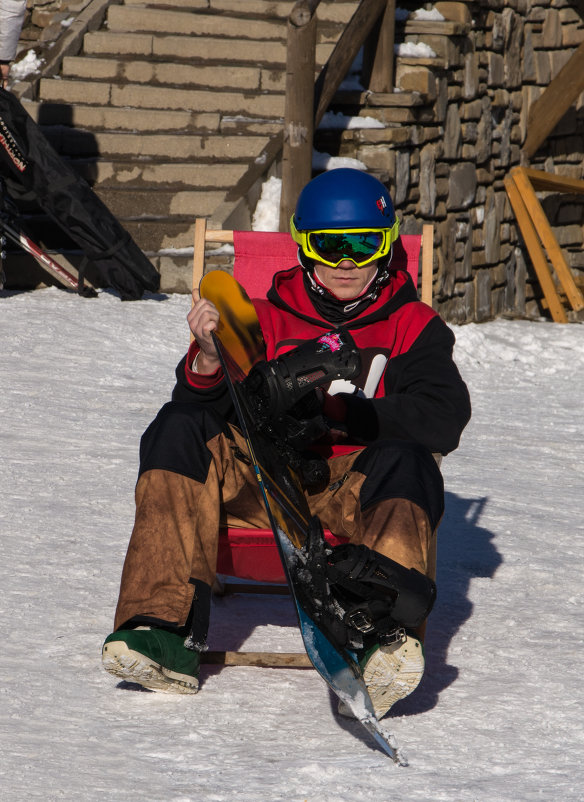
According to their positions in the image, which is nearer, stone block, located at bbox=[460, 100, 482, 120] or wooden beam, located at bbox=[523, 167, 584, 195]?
stone block, located at bbox=[460, 100, 482, 120]

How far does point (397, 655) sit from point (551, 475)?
10.8 feet

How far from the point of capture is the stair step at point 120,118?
9.25m

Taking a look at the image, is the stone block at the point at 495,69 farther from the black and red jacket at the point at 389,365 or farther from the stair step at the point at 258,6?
the black and red jacket at the point at 389,365

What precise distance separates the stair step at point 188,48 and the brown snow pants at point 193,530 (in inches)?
291

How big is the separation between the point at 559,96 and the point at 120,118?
398 centimetres

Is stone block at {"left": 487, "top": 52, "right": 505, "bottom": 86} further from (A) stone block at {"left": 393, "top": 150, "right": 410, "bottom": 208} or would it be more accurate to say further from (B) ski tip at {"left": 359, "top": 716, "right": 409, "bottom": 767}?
(B) ski tip at {"left": 359, "top": 716, "right": 409, "bottom": 767}

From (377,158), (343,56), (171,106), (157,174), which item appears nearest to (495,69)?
(377,158)

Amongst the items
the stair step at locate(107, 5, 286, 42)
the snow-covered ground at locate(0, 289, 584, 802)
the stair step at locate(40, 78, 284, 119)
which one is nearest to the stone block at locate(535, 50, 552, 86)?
the stair step at locate(107, 5, 286, 42)

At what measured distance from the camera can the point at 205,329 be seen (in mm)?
3061

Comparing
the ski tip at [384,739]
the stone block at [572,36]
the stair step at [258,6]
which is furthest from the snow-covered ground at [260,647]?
the stone block at [572,36]

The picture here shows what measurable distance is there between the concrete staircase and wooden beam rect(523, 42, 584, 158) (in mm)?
1996

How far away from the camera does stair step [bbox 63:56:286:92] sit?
961 cm

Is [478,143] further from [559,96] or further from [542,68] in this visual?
[542,68]

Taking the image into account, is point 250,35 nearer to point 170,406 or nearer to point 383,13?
point 383,13
